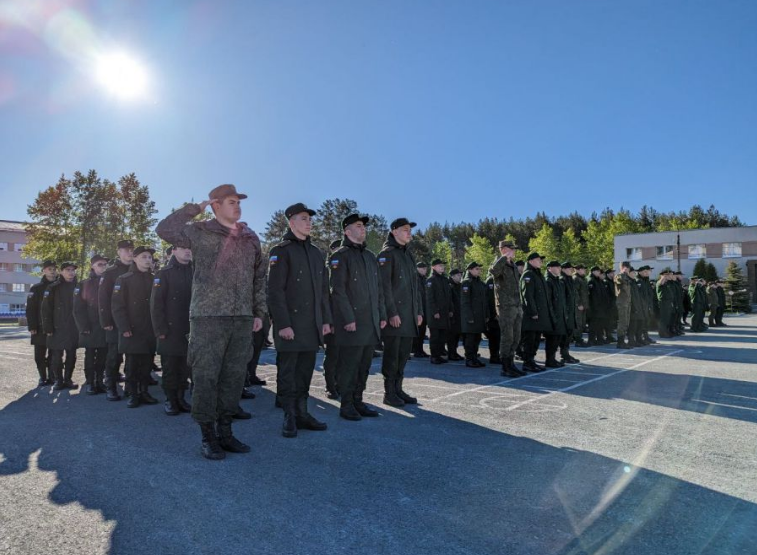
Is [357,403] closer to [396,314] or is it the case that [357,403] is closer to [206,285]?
[396,314]

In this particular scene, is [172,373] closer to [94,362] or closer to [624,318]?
[94,362]

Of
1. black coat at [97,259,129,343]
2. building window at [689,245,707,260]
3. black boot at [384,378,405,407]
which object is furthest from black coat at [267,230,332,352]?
building window at [689,245,707,260]

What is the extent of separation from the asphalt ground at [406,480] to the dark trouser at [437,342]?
4.97m

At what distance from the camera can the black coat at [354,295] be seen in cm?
596

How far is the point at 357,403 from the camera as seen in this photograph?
604cm

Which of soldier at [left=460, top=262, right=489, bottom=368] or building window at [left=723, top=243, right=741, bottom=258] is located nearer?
soldier at [left=460, top=262, right=489, bottom=368]

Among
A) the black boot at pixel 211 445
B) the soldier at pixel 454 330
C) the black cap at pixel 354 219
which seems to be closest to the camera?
the black boot at pixel 211 445

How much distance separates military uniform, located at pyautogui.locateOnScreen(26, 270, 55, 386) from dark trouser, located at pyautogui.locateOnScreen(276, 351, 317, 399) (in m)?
6.12

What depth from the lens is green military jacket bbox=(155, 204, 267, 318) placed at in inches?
177

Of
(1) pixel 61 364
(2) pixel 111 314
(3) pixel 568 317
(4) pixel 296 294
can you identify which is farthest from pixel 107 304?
(3) pixel 568 317

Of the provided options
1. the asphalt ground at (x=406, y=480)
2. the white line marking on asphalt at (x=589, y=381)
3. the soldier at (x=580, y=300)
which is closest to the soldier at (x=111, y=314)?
the asphalt ground at (x=406, y=480)

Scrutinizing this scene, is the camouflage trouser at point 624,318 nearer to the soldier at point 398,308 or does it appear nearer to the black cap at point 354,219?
the soldier at point 398,308

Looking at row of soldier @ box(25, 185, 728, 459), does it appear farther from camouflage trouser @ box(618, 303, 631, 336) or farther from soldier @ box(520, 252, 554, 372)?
camouflage trouser @ box(618, 303, 631, 336)

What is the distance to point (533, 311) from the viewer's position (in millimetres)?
9641
